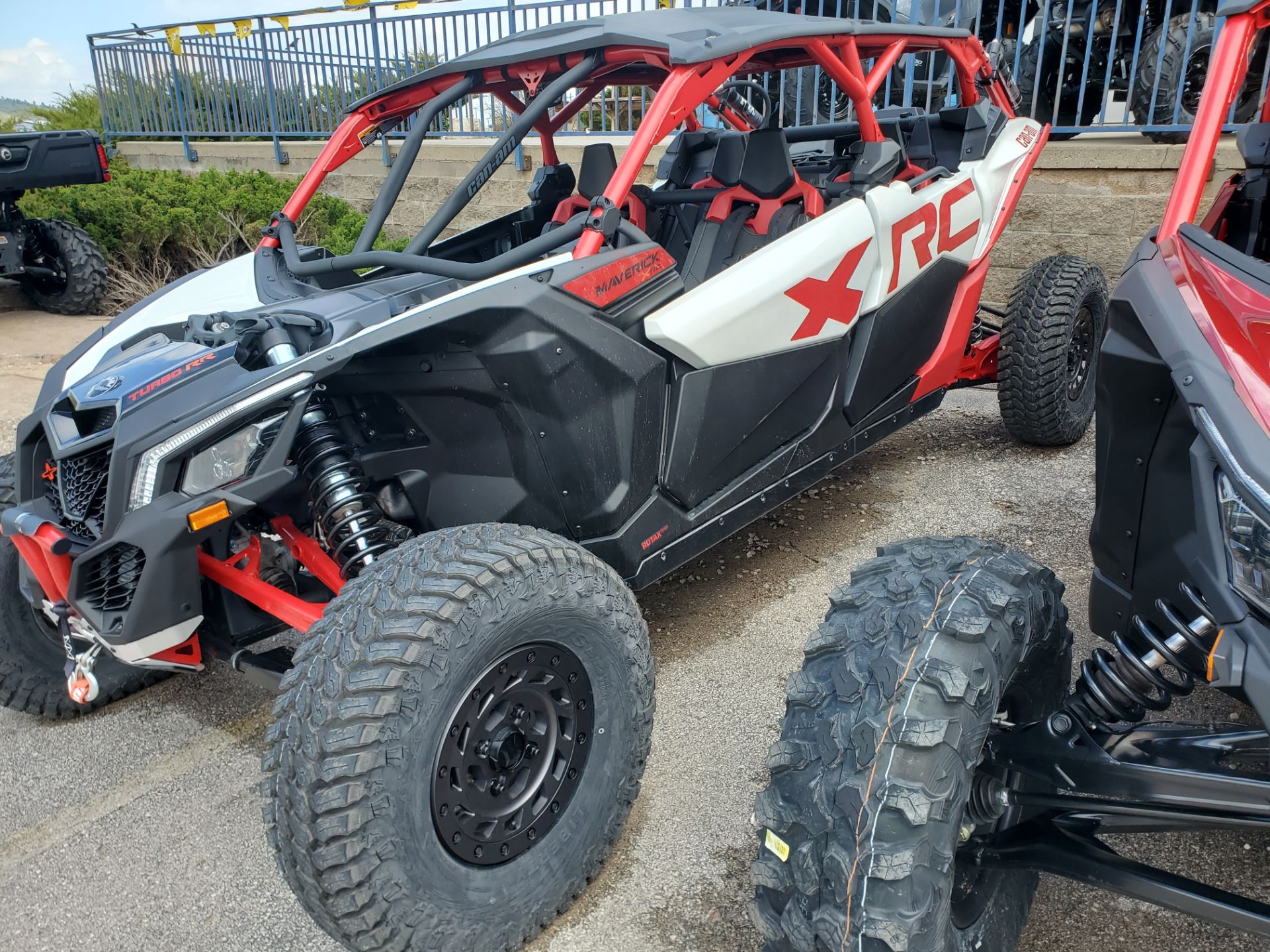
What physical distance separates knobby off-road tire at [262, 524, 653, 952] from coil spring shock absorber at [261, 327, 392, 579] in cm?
31

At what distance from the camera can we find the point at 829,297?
312 cm

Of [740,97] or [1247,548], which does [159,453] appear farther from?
[740,97]

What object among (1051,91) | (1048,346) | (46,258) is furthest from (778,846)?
(46,258)

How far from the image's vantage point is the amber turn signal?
1.98 meters

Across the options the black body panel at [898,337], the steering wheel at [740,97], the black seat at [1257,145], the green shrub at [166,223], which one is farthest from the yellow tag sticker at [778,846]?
the green shrub at [166,223]

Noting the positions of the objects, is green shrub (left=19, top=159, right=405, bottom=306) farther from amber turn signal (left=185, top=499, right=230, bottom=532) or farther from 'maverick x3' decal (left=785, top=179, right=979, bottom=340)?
amber turn signal (left=185, top=499, right=230, bottom=532)

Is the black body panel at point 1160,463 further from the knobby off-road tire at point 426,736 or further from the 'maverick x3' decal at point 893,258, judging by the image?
the 'maverick x3' decal at point 893,258

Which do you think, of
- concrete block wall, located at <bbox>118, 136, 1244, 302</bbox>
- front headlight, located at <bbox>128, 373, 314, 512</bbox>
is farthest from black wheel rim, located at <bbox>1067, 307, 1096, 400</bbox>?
front headlight, located at <bbox>128, 373, 314, 512</bbox>

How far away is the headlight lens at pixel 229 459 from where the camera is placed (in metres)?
2.08

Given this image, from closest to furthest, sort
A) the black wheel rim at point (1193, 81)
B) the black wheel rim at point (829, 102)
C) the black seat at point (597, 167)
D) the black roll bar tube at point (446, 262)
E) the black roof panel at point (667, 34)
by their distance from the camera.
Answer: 1. the black roll bar tube at point (446, 262)
2. the black roof panel at point (667, 34)
3. the black seat at point (597, 167)
4. the black wheel rim at point (1193, 81)
5. the black wheel rim at point (829, 102)

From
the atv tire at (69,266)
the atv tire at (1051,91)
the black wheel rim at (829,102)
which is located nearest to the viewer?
the atv tire at (1051,91)

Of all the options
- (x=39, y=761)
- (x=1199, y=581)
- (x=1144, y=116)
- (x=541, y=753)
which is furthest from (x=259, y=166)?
(x=1199, y=581)

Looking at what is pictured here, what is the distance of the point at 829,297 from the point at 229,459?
1889mm

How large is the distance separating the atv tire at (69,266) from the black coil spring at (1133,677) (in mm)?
8313
